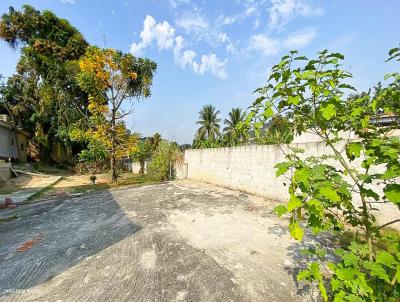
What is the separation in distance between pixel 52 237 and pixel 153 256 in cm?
275

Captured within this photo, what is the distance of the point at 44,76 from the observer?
75.0 ft

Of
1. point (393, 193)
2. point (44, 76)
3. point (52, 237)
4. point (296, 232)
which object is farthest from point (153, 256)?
point (44, 76)

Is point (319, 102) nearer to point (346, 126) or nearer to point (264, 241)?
point (346, 126)

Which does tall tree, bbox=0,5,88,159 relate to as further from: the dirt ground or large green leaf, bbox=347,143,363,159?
large green leaf, bbox=347,143,363,159

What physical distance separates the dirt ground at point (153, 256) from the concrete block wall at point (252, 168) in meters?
1.01

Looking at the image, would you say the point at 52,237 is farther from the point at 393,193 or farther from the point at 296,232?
the point at 393,193

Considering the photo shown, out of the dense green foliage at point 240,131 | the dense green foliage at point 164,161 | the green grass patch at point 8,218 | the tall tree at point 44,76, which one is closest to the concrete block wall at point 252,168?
the dense green foliage at point 240,131

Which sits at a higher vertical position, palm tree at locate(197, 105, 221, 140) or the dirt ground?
palm tree at locate(197, 105, 221, 140)

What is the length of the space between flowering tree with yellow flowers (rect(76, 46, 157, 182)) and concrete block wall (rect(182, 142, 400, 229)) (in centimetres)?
482

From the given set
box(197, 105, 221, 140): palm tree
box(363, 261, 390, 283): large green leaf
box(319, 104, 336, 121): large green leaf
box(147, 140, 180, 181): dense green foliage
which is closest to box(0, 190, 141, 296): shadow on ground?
box(363, 261, 390, 283): large green leaf

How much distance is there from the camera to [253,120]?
2.02 meters

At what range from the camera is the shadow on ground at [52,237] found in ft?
13.1

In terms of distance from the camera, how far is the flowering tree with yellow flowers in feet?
46.1

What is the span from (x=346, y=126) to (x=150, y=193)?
348 inches
